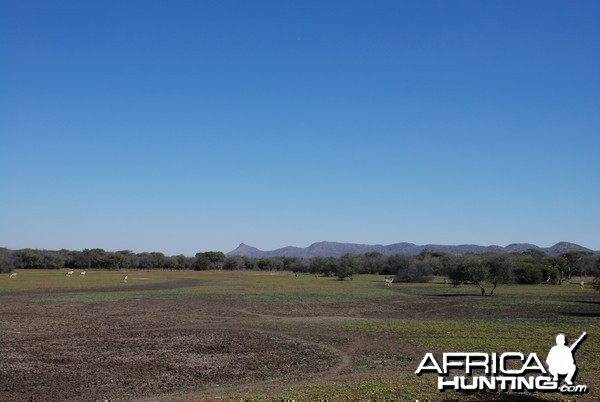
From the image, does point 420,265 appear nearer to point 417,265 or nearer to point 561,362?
point 417,265

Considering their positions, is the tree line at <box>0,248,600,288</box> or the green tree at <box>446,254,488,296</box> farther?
the tree line at <box>0,248,600,288</box>

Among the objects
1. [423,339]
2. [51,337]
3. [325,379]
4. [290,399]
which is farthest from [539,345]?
[51,337]

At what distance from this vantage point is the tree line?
216 feet

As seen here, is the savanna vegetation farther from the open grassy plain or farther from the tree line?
the open grassy plain

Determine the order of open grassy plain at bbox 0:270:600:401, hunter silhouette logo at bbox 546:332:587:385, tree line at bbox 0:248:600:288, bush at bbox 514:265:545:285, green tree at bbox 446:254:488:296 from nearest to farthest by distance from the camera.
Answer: hunter silhouette logo at bbox 546:332:587:385, open grassy plain at bbox 0:270:600:401, green tree at bbox 446:254:488:296, tree line at bbox 0:248:600:288, bush at bbox 514:265:545:285

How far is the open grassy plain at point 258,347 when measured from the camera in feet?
50.9

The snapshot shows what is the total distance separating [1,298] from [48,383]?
4400cm

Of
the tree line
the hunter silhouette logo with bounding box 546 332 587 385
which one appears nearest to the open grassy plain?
the hunter silhouette logo with bounding box 546 332 587 385

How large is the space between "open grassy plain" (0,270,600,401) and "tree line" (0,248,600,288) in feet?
64.7

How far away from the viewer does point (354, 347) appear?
24141mm

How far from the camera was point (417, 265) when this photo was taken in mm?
109938

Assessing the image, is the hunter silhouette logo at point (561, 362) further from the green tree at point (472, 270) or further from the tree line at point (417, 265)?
the green tree at point (472, 270)

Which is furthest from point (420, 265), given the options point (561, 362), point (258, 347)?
point (561, 362)

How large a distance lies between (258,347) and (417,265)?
8986cm
